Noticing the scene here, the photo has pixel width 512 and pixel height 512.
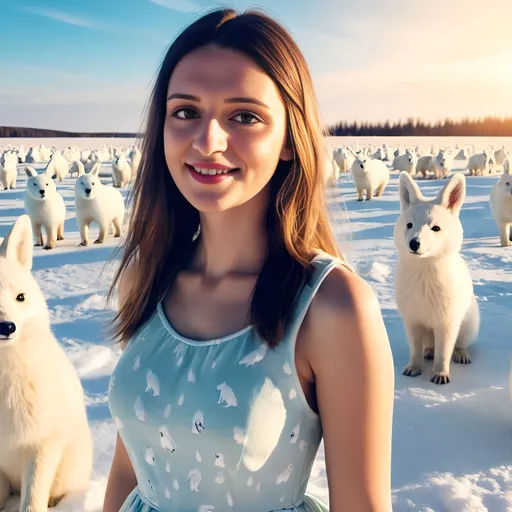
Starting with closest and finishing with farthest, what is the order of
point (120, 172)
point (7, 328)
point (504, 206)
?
point (7, 328) → point (504, 206) → point (120, 172)

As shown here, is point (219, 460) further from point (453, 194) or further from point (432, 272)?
point (453, 194)

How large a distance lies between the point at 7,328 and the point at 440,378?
8.45 ft

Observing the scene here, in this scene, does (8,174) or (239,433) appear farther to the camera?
(8,174)

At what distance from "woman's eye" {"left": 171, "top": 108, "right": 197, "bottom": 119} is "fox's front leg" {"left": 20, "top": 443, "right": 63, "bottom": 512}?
158 centimetres

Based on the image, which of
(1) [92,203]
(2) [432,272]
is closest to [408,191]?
(2) [432,272]

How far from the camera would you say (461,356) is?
12.9 feet

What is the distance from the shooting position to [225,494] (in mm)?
1134

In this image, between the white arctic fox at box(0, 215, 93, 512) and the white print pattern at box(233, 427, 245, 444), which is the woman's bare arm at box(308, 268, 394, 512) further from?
the white arctic fox at box(0, 215, 93, 512)

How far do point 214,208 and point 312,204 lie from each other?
0.23m

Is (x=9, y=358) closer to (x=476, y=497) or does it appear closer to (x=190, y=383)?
(x=190, y=383)

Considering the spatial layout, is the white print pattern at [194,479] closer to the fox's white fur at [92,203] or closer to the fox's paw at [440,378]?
the fox's paw at [440,378]

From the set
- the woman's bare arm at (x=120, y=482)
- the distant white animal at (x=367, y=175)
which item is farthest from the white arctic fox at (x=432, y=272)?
the distant white animal at (x=367, y=175)

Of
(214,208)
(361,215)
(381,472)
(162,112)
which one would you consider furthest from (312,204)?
(361,215)

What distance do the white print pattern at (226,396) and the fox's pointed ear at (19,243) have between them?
1.47 meters
